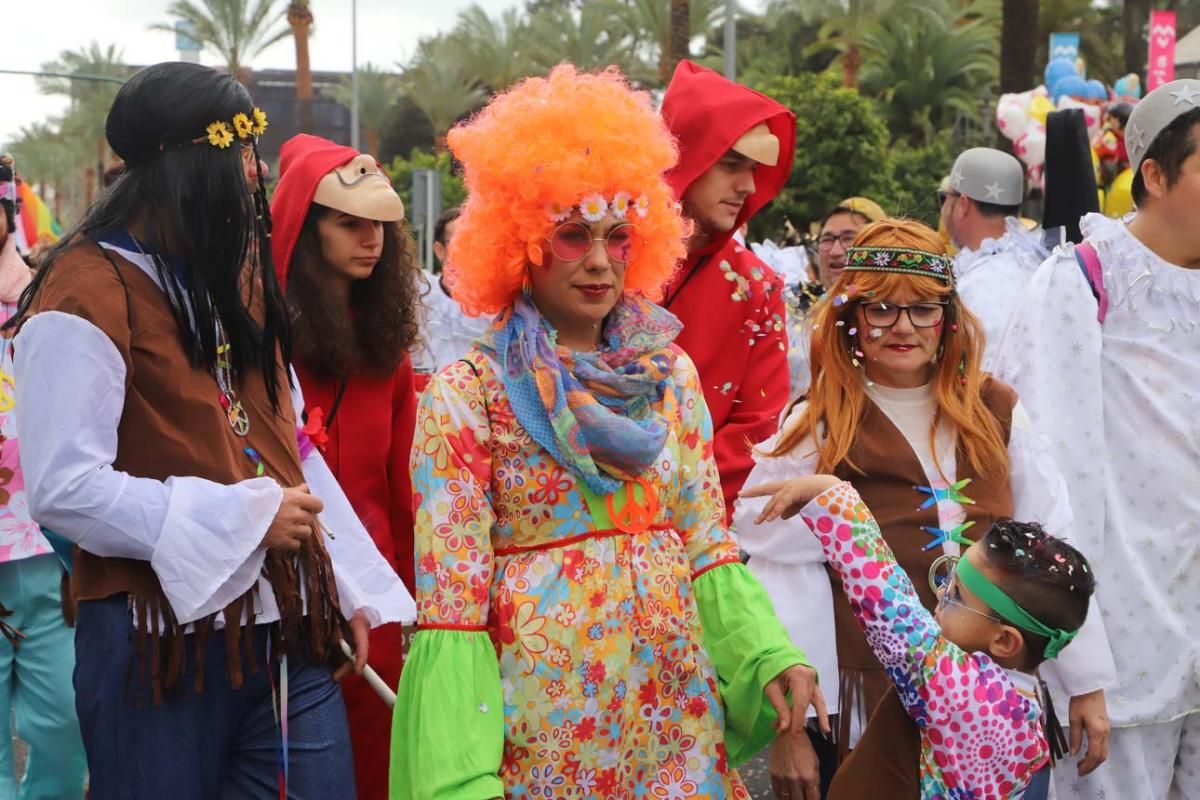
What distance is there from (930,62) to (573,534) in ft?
108

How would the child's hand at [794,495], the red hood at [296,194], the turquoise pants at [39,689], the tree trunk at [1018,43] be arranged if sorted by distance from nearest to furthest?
the child's hand at [794,495] < the red hood at [296,194] < the turquoise pants at [39,689] < the tree trunk at [1018,43]

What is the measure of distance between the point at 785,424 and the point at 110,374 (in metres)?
1.73

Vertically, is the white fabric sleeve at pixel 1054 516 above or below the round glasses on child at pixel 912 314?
below

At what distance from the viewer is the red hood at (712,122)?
4.55 m

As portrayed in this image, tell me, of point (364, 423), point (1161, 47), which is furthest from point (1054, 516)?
point (1161, 47)

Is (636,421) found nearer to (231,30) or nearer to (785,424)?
(785,424)

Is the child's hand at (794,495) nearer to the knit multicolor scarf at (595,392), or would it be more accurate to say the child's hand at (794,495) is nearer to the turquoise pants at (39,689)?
the knit multicolor scarf at (595,392)

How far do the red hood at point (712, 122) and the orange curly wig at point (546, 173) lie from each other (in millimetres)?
1237

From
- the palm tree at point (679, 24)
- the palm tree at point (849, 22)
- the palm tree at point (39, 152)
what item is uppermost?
the palm tree at point (849, 22)

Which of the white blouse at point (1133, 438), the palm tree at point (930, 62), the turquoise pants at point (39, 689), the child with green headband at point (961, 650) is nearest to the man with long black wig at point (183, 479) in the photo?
the child with green headband at point (961, 650)

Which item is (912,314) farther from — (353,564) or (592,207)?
(353,564)

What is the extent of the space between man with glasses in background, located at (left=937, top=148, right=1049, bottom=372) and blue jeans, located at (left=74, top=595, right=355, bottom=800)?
3.57m

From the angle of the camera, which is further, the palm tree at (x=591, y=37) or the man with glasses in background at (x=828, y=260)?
the palm tree at (x=591, y=37)

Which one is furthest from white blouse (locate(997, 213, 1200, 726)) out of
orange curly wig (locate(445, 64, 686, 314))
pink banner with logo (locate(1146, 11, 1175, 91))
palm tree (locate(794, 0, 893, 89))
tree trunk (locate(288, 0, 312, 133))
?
tree trunk (locate(288, 0, 312, 133))
